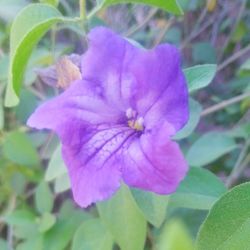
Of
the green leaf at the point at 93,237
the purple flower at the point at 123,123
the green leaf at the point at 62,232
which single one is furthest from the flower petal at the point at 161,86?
the green leaf at the point at 62,232

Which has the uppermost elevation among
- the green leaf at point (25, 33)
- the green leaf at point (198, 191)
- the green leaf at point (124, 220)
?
the green leaf at point (25, 33)

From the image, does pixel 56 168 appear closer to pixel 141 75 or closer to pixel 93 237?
pixel 93 237

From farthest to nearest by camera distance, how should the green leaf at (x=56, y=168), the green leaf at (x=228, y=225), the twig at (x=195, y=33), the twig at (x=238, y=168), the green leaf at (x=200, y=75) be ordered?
the twig at (x=195, y=33) → the twig at (x=238, y=168) → the green leaf at (x=56, y=168) → the green leaf at (x=200, y=75) → the green leaf at (x=228, y=225)

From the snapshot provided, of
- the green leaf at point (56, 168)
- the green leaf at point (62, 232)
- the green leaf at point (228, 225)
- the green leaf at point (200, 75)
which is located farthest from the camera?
the green leaf at point (62, 232)

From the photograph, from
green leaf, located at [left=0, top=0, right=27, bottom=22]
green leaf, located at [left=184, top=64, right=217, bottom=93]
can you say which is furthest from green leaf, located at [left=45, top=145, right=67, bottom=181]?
green leaf, located at [left=0, top=0, right=27, bottom=22]

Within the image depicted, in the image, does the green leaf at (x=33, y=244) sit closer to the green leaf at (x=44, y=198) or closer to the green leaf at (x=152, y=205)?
the green leaf at (x=44, y=198)

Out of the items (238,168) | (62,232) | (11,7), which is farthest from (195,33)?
(62,232)

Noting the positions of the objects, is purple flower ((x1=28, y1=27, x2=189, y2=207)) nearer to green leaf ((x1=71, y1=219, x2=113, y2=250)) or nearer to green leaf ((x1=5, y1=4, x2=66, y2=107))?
green leaf ((x1=5, y1=4, x2=66, y2=107))
